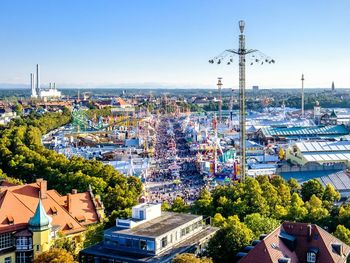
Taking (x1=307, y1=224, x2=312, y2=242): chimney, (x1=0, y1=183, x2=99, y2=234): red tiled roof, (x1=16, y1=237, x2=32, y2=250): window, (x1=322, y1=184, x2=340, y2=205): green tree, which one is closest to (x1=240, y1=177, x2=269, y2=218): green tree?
(x1=322, y1=184, x2=340, y2=205): green tree

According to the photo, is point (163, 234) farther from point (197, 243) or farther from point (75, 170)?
point (75, 170)

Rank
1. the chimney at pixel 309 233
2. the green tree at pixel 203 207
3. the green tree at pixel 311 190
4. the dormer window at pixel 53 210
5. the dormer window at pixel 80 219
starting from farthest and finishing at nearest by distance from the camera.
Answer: the green tree at pixel 311 190, the green tree at pixel 203 207, the dormer window at pixel 80 219, the dormer window at pixel 53 210, the chimney at pixel 309 233

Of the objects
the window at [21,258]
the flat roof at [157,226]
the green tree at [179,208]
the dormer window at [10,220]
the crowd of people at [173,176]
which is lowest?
the crowd of people at [173,176]

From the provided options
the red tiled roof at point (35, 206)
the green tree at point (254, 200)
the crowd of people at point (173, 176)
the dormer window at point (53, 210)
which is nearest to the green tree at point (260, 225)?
Answer: the green tree at point (254, 200)

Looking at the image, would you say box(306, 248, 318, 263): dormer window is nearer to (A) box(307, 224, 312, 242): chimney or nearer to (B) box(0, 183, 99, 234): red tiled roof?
(A) box(307, 224, 312, 242): chimney

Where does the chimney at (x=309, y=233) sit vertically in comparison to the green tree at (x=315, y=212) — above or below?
above

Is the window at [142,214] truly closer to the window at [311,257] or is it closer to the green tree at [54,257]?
the green tree at [54,257]
